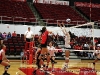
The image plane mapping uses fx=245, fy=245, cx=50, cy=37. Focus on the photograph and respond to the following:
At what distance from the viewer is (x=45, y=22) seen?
26.3 metres

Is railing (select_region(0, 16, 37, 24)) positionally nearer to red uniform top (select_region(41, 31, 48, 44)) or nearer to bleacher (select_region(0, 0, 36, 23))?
bleacher (select_region(0, 0, 36, 23))

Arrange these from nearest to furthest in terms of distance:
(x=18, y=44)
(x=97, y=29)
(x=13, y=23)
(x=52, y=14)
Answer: (x=18, y=44), (x=13, y=23), (x=97, y=29), (x=52, y=14)

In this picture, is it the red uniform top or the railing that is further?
the railing

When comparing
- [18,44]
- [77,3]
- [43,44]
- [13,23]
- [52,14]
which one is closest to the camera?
[43,44]

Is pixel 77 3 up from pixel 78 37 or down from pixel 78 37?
up

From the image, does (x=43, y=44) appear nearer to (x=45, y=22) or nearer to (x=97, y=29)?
(x=45, y=22)

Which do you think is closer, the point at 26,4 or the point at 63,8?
the point at 26,4

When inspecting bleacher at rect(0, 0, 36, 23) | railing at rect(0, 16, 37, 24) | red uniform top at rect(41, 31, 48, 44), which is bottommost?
red uniform top at rect(41, 31, 48, 44)

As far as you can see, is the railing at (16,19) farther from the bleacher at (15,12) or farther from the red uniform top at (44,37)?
the red uniform top at (44,37)

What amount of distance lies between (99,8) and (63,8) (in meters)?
6.54

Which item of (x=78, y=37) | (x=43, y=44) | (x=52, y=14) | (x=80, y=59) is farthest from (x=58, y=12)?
(x=43, y=44)

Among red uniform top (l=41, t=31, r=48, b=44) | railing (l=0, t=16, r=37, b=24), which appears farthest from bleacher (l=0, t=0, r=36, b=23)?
red uniform top (l=41, t=31, r=48, b=44)

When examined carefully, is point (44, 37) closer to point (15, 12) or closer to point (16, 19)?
point (16, 19)

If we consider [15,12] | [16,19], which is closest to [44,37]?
[16,19]
